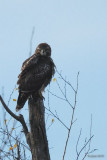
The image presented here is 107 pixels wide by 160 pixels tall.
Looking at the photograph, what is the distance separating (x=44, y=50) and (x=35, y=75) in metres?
1.23

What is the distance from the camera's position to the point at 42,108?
226 inches

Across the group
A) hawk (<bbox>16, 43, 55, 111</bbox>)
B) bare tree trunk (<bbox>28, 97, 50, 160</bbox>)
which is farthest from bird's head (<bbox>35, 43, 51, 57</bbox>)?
bare tree trunk (<bbox>28, 97, 50, 160</bbox>)

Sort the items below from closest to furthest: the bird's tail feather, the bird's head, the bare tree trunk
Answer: the bare tree trunk → the bird's tail feather → the bird's head

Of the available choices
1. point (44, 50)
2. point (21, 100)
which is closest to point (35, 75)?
point (21, 100)

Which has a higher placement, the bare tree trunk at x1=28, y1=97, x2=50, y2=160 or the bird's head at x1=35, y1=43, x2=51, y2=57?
the bird's head at x1=35, y1=43, x2=51, y2=57

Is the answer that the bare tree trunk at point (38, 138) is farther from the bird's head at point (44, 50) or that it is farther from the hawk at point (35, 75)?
the bird's head at point (44, 50)

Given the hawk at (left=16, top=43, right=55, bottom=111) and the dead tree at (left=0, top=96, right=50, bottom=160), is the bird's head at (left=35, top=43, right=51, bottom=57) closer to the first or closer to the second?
the hawk at (left=16, top=43, right=55, bottom=111)

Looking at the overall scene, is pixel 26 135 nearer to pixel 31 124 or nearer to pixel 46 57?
pixel 31 124

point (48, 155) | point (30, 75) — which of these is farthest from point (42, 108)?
point (30, 75)

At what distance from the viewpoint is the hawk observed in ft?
23.4

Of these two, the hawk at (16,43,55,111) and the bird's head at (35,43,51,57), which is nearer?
the hawk at (16,43,55,111)

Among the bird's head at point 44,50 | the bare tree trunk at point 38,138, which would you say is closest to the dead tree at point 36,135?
the bare tree trunk at point 38,138

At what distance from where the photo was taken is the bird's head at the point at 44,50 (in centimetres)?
872

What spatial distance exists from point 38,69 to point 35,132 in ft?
9.25
